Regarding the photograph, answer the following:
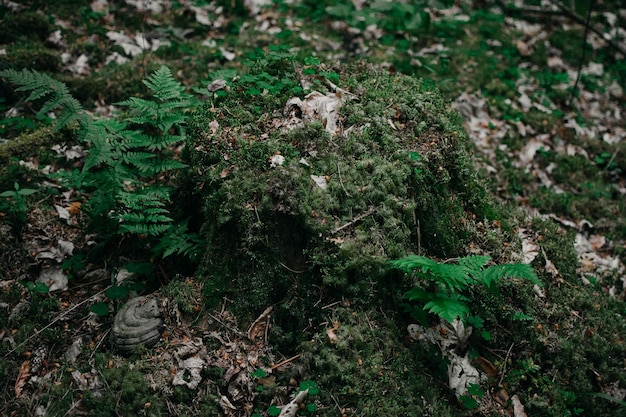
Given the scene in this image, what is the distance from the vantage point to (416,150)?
4.24 m

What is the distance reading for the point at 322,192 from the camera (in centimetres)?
374

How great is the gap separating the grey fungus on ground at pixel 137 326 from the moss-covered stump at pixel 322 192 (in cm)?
47

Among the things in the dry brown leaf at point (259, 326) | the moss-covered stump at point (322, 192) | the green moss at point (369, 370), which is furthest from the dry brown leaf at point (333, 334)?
the dry brown leaf at point (259, 326)

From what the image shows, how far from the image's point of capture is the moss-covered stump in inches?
142

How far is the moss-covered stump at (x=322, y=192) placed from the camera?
3.62 m

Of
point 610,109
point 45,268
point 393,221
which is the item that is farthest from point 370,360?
point 610,109

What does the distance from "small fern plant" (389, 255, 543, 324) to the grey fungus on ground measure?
1947 mm

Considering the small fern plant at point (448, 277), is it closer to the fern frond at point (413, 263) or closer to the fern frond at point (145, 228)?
the fern frond at point (413, 263)

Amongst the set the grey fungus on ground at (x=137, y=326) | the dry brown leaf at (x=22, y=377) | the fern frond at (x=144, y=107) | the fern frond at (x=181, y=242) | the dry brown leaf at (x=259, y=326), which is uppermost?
the fern frond at (x=144, y=107)

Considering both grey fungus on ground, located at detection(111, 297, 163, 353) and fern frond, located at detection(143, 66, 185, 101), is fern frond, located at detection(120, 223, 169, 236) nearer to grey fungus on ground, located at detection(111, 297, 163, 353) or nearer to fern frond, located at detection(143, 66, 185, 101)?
grey fungus on ground, located at detection(111, 297, 163, 353)

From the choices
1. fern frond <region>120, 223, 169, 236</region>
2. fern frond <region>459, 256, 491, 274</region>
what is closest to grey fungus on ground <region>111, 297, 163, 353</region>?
fern frond <region>120, 223, 169, 236</region>

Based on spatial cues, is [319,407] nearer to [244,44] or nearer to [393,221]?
[393,221]

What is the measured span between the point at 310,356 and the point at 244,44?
5475mm

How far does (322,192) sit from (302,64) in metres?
2.08
